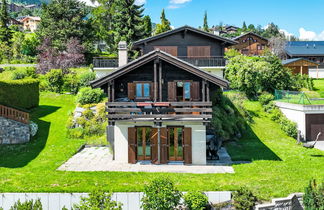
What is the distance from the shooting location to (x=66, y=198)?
12930 millimetres

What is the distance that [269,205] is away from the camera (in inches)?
487

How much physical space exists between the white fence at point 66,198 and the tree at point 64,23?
125ft

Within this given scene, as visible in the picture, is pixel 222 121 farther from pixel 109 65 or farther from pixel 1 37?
pixel 1 37

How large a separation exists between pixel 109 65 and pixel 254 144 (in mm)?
15861

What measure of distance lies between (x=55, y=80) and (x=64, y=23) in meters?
→ 18.4

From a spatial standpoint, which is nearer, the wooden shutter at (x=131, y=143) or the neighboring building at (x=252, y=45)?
the wooden shutter at (x=131, y=143)

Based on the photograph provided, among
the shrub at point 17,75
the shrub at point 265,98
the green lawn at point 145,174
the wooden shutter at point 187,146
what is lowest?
the green lawn at point 145,174

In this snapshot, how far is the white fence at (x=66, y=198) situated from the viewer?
504 inches

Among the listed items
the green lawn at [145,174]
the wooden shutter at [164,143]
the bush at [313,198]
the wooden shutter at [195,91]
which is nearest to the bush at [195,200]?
the green lawn at [145,174]

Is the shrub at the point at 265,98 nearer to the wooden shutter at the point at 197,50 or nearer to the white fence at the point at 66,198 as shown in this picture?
the wooden shutter at the point at 197,50

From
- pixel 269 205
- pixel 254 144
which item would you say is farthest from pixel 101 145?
pixel 269 205

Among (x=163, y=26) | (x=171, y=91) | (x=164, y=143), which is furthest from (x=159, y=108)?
(x=163, y=26)

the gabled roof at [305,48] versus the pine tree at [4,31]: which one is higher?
the pine tree at [4,31]

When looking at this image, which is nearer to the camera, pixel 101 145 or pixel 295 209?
pixel 295 209
